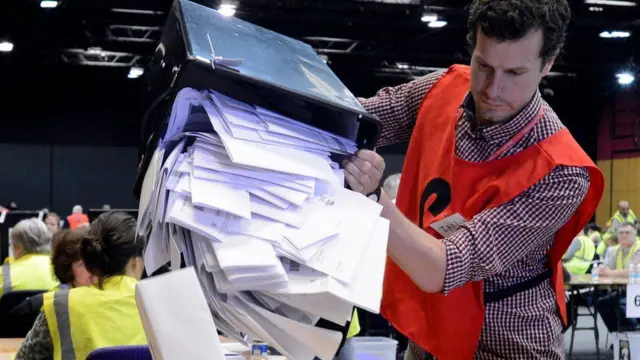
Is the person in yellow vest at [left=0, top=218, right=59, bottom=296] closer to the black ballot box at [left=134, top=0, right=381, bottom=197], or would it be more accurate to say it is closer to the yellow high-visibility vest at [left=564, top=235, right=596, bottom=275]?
the black ballot box at [left=134, top=0, right=381, bottom=197]

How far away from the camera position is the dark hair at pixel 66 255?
3.17 metres

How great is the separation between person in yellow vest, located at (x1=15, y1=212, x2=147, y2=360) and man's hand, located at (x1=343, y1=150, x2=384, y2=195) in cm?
167

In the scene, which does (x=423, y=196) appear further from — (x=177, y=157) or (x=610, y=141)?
(x=610, y=141)

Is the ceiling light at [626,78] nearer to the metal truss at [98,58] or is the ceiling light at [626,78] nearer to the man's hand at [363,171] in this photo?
the metal truss at [98,58]

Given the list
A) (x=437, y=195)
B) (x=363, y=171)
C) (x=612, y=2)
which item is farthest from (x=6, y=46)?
(x=363, y=171)

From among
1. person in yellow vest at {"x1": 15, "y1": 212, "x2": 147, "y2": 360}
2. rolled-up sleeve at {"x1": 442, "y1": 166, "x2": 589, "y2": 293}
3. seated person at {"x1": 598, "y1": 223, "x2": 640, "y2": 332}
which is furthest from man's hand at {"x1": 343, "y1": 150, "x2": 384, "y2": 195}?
seated person at {"x1": 598, "y1": 223, "x2": 640, "y2": 332}

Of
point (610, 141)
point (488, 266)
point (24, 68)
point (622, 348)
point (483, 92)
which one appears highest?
point (483, 92)

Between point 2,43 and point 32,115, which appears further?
point 32,115

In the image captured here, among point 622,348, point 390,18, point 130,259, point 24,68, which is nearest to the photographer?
point 130,259

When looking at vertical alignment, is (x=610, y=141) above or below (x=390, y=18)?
below

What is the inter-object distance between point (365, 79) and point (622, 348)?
12.2 meters

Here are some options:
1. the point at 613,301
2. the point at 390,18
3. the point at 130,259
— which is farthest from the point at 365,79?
the point at 130,259

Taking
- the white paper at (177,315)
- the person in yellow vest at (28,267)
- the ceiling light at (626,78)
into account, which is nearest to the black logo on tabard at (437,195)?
the white paper at (177,315)

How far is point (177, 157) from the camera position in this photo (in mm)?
882
